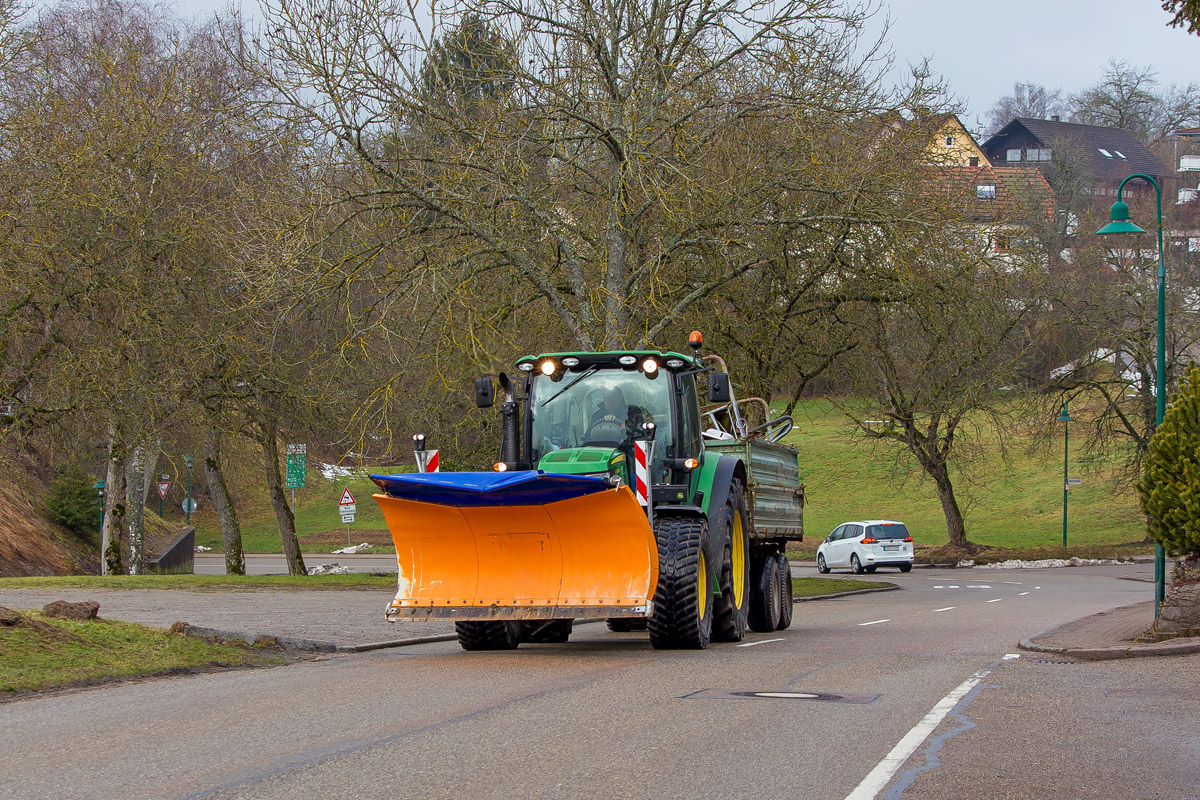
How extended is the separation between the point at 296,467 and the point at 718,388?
68.8 ft

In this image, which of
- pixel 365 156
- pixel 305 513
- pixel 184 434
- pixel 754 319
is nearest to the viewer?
pixel 365 156

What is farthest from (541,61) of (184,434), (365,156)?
(184,434)

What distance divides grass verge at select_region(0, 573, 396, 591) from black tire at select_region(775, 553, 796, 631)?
9.88 metres

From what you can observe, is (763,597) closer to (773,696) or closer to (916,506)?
(773,696)

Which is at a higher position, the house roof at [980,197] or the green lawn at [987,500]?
the house roof at [980,197]

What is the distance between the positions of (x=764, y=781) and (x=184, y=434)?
Answer: 23.8 m

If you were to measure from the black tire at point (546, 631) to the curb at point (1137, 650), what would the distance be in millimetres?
5222

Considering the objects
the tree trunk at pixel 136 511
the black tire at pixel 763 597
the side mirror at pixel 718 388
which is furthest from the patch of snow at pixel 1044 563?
the side mirror at pixel 718 388

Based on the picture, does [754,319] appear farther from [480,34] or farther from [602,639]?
[602,639]

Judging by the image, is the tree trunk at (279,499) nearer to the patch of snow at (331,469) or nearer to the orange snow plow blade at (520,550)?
the patch of snow at (331,469)

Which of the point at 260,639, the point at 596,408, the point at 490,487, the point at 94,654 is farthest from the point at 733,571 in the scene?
the point at 94,654

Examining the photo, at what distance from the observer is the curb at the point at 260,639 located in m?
12.3

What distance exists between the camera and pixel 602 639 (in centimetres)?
1496

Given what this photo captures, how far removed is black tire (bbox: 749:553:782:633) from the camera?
1667 centimetres
